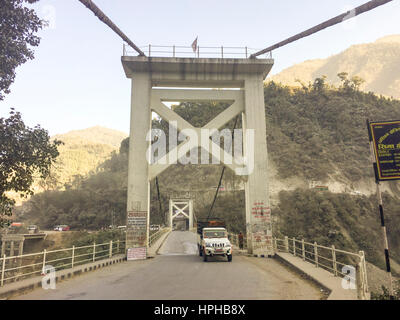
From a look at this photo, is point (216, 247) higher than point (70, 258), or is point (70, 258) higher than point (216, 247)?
point (216, 247)

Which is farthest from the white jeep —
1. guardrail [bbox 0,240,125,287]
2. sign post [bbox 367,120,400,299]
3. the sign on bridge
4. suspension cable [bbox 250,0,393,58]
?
suspension cable [bbox 250,0,393,58]

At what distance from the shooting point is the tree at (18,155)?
950cm

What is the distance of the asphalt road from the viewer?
728 centimetres

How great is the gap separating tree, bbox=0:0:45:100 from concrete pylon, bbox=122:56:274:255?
6.31m

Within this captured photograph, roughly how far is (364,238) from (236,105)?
3774 centimetres

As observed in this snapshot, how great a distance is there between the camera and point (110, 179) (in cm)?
10419

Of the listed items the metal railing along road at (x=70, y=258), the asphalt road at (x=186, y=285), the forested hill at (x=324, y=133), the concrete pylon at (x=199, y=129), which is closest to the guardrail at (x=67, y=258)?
the metal railing along road at (x=70, y=258)

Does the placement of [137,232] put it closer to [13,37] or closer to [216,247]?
A: [216,247]

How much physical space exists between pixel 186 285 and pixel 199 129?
1021cm

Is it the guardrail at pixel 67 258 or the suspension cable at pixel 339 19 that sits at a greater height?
the suspension cable at pixel 339 19

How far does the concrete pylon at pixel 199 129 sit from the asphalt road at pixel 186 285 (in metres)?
4.01

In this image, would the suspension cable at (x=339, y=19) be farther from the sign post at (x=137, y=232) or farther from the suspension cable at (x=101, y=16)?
the sign post at (x=137, y=232)

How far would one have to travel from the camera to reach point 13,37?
10.1 metres

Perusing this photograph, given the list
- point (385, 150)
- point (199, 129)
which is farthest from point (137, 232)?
point (385, 150)
